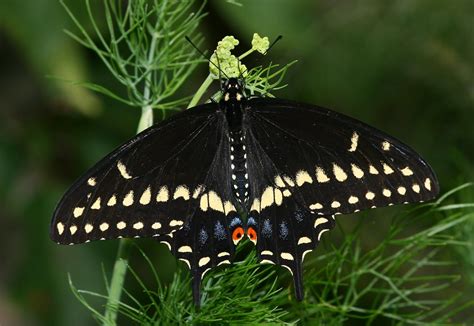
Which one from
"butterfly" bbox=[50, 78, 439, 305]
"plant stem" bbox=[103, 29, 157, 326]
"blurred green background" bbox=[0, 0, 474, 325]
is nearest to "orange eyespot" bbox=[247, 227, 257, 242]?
"butterfly" bbox=[50, 78, 439, 305]

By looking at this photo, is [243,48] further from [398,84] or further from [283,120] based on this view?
[283,120]

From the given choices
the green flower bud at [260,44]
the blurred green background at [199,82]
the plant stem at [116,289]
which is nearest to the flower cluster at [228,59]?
the green flower bud at [260,44]

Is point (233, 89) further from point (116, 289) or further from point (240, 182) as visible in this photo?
point (116, 289)

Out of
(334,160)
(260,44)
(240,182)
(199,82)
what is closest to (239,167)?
(240,182)

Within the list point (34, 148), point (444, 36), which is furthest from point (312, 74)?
point (34, 148)

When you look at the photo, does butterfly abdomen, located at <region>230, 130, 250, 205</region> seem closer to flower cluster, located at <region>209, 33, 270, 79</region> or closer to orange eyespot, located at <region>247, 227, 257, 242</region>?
orange eyespot, located at <region>247, 227, 257, 242</region>

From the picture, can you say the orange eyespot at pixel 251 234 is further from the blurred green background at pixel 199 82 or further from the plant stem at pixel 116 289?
the blurred green background at pixel 199 82
